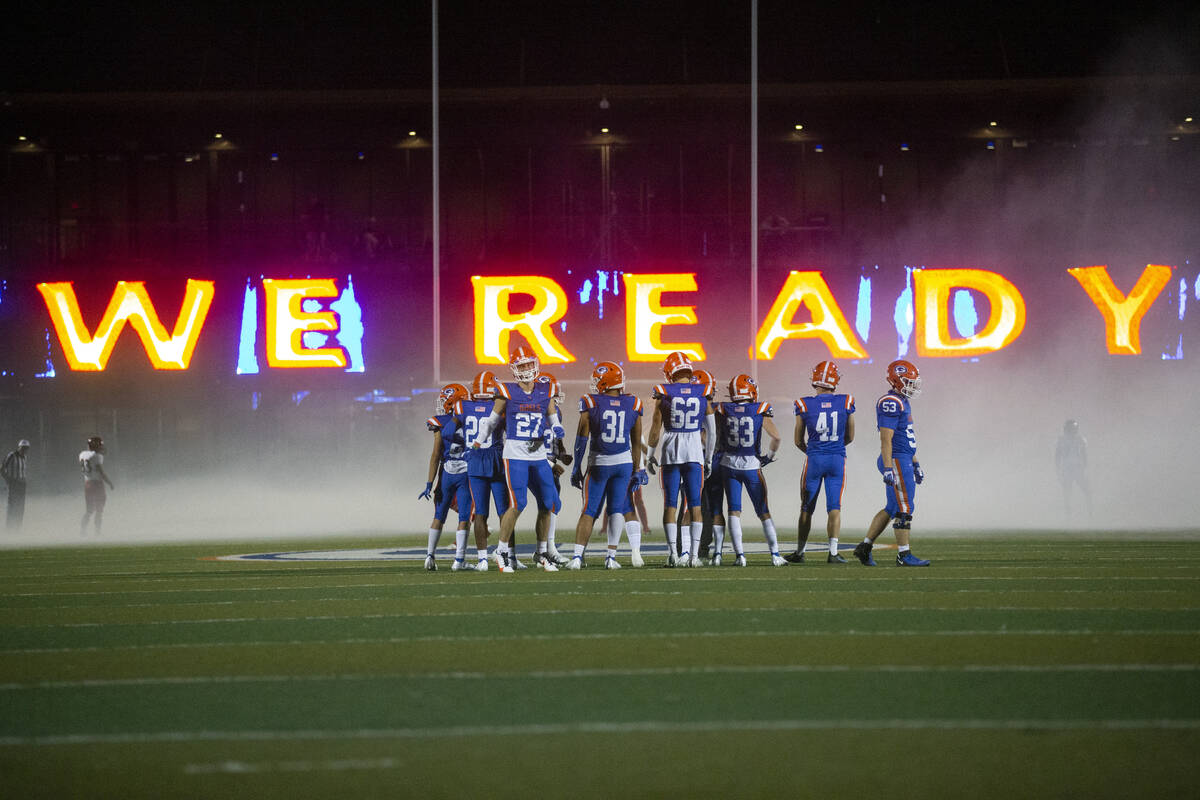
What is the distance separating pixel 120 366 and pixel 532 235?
7.46m

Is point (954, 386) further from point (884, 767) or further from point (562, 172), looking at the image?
point (884, 767)

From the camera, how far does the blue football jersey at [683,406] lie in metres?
10.6

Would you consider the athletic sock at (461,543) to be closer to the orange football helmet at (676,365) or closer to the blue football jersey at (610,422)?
the blue football jersey at (610,422)

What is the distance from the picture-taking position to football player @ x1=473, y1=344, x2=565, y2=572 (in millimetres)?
10391

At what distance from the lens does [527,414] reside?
10406 millimetres

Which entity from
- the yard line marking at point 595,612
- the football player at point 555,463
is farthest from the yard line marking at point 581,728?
the football player at point 555,463

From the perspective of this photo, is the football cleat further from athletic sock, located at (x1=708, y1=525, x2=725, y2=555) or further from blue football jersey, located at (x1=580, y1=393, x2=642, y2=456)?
blue football jersey, located at (x1=580, y1=393, x2=642, y2=456)

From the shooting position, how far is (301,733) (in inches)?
176

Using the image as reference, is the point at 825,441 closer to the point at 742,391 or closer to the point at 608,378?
the point at 742,391

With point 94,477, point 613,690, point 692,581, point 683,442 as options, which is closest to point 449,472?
point 683,442

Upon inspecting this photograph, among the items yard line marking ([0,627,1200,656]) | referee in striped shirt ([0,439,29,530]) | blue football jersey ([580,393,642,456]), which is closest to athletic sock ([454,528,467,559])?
blue football jersey ([580,393,642,456])

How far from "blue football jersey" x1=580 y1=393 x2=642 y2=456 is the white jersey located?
10186 millimetres

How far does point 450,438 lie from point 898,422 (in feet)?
11.1

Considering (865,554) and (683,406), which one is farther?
(865,554)
